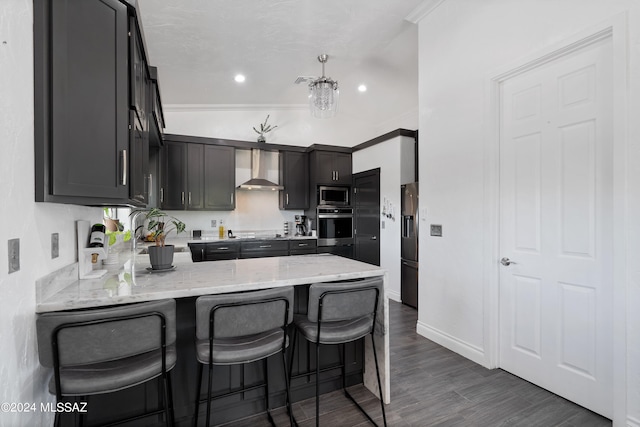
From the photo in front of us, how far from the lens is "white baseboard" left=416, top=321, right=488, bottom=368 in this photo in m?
2.45

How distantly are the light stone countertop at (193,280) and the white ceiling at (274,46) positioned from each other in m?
2.35

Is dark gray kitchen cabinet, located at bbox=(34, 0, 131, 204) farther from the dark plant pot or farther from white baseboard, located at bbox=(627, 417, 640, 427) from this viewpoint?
white baseboard, located at bbox=(627, 417, 640, 427)

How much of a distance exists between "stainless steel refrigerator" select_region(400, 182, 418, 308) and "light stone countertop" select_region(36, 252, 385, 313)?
1947mm

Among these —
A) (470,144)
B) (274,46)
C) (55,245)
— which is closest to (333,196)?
(274,46)

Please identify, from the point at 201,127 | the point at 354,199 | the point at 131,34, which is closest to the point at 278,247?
the point at 354,199

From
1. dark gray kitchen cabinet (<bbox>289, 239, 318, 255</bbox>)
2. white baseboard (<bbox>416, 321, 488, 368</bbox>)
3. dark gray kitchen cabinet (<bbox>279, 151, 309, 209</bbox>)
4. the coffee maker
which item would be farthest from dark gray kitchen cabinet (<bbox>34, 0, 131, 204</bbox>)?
the coffee maker

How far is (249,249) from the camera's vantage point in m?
4.56

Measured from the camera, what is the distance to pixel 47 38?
1.21m

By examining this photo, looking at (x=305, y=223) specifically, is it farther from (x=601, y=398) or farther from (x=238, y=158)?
(x=601, y=398)

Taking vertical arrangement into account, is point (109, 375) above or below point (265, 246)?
below

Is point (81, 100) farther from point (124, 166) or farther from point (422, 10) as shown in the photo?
point (422, 10)

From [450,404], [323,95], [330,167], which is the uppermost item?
[323,95]

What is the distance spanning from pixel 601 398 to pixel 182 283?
2627 mm

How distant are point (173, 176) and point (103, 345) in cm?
384
